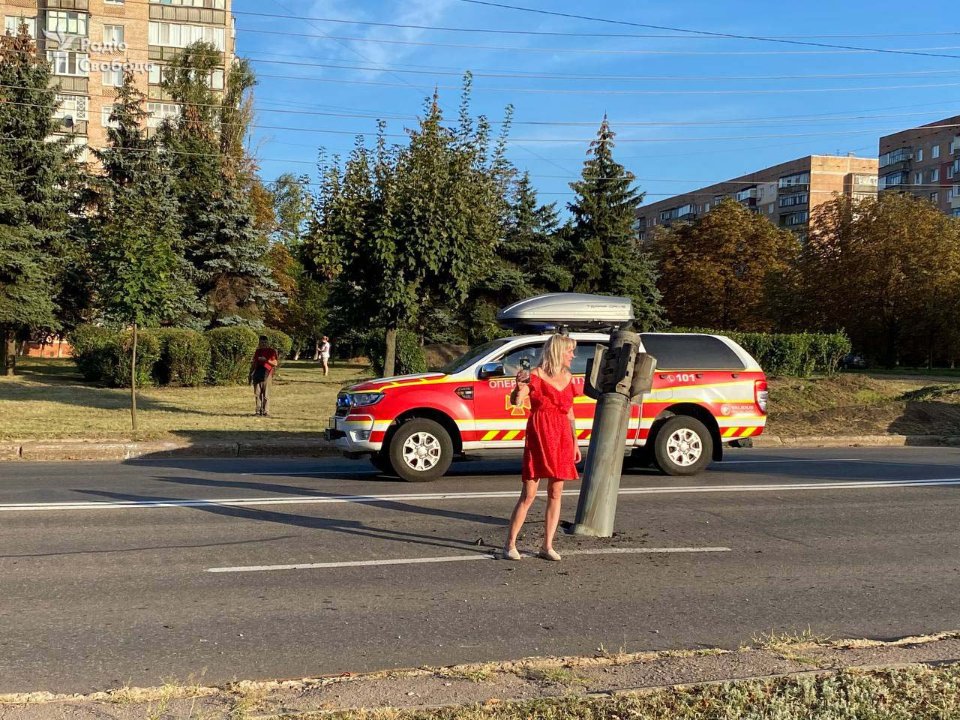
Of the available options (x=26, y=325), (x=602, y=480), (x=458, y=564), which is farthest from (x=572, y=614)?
(x=26, y=325)

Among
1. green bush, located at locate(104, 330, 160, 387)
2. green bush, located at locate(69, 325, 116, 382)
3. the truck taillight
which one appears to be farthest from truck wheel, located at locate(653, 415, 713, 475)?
green bush, located at locate(69, 325, 116, 382)

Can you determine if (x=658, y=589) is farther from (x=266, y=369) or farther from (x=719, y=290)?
(x=719, y=290)

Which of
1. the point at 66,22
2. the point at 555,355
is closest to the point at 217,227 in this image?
the point at 66,22

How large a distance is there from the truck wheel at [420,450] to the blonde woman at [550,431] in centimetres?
436

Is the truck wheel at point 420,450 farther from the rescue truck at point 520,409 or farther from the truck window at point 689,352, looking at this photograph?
the truck window at point 689,352

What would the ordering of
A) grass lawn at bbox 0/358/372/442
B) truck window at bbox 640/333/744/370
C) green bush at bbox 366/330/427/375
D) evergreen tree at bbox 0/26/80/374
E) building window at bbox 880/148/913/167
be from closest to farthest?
truck window at bbox 640/333/744/370 < grass lawn at bbox 0/358/372/442 < green bush at bbox 366/330/427/375 < evergreen tree at bbox 0/26/80/374 < building window at bbox 880/148/913/167

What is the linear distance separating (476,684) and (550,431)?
2.86m

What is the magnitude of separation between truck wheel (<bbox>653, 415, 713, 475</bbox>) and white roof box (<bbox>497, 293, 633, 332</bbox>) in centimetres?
152

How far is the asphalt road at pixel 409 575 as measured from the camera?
4.99 metres

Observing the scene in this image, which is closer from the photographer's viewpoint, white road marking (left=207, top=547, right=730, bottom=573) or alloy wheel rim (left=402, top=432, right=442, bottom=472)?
white road marking (left=207, top=547, right=730, bottom=573)

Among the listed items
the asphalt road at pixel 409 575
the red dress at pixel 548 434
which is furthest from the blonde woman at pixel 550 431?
the asphalt road at pixel 409 575

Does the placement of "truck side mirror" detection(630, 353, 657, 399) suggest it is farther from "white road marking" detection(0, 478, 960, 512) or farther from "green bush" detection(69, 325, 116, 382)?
"green bush" detection(69, 325, 116, 382)

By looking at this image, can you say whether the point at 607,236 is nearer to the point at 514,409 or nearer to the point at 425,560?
the point at 514,409

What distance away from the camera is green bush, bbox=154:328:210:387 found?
87.5 ft
